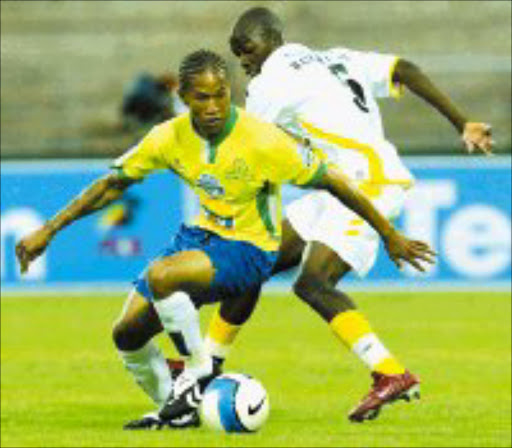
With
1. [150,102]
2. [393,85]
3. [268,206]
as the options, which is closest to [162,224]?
[150,102]

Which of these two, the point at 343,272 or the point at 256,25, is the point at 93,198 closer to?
the point at 256,25

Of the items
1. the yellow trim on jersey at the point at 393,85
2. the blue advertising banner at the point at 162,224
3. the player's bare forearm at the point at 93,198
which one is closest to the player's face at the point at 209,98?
the player's bare forearm at the point at 93,198

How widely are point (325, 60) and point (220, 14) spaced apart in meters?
10.9

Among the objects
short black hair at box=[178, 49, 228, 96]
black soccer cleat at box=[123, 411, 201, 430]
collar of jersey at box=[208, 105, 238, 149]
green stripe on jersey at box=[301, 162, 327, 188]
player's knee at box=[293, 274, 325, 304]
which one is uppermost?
short black hair at box=[178, 49, 228, 96]

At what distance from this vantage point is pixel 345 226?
34.2 feet

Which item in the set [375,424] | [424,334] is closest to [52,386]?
[375,424]

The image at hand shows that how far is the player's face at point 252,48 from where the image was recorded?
9.95 m

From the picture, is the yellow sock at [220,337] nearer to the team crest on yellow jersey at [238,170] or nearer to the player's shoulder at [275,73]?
the player's shoulder at [275,73]

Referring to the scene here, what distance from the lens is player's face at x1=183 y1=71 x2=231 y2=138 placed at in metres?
8.70

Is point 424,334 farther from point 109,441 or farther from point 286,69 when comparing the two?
point 109,441

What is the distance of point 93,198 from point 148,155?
30 centimetres

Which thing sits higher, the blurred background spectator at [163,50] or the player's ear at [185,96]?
the player's ear at [185,96]

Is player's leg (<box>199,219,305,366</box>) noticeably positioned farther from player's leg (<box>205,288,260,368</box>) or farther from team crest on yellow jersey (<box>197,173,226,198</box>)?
team crest on yellow jersey (<box>197,173,226,198</box>)

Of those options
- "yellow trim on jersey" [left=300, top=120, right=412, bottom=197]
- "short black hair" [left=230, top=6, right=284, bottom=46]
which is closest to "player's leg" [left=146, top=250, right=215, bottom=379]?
"short black hair" [left=230, top=6, right=284, bottom=46]
